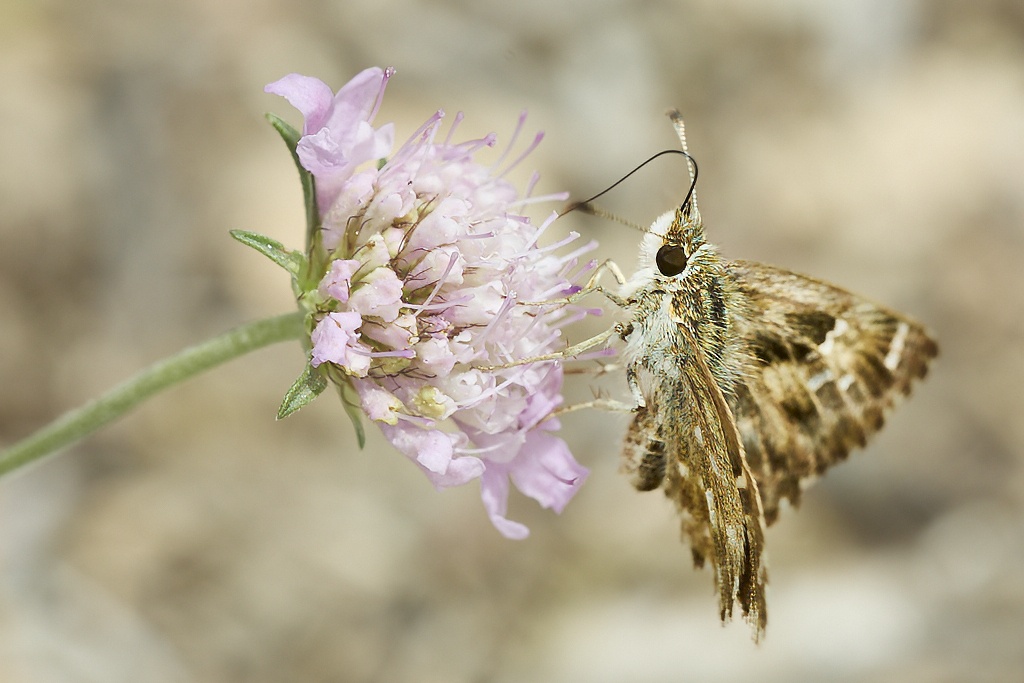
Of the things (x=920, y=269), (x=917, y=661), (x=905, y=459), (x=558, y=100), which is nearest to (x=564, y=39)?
(x=558, y=100)

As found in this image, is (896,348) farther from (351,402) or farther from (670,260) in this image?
(351,402)

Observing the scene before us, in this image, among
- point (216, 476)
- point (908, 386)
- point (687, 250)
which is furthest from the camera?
point (216, 476)

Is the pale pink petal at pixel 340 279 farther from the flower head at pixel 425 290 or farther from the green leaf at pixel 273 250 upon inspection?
the green leaf at pixel 273 250

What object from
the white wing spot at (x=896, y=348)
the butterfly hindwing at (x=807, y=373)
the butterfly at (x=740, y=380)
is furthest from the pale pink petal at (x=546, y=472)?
the white wing spot at (x=896, y=348)

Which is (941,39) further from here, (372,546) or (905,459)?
(372,546)

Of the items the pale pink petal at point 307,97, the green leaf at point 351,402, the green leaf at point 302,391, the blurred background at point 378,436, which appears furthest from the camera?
the blurred background at point 378,436

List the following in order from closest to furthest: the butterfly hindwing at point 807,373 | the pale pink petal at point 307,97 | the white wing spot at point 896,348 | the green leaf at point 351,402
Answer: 1. the pale pink petal at point 307,97
2. the green leaf at point 351,402
3. the butterfly hindwing at point 807,373
4. the white wing spot at point 896,348
